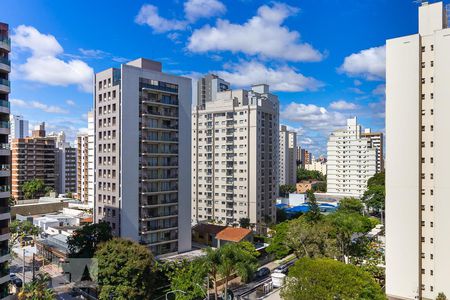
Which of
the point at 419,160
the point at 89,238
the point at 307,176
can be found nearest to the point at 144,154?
the point at 89,238

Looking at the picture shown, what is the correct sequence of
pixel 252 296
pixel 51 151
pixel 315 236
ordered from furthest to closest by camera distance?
pixel 51 151 < pixel 315 236 < pixel 252 296

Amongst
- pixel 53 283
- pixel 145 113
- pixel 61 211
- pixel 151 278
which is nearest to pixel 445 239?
pixel 151 278

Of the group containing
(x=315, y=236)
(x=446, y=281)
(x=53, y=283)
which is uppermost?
(x=315, y=236)

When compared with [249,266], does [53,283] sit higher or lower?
lower

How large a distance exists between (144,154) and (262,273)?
76.4 feet

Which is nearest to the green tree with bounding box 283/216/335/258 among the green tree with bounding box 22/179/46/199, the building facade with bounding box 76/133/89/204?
the building facade with bounding box 76/133/89/204

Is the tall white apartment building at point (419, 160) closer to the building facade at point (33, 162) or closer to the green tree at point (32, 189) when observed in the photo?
the green tree at point (32, 189)

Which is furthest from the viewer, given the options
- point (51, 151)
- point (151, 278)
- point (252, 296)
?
point (51, 151)

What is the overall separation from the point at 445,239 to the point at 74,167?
388 feet

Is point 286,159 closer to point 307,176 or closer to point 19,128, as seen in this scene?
point 307,176

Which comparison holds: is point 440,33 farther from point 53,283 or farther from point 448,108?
point 53,283

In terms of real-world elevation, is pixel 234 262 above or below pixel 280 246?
above

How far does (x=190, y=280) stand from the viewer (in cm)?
3447

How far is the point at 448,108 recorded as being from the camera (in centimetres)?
3631
